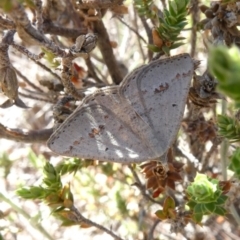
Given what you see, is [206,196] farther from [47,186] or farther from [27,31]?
[27,31]

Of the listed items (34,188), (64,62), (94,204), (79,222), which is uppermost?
(64,62)

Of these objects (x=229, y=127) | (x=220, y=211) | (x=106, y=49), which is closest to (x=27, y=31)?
(x=229, y=127)

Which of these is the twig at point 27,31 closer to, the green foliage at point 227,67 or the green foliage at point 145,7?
the green foliage at point 227,67

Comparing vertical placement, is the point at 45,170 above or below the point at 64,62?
below

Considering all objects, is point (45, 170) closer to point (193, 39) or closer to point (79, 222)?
point (79, 222)

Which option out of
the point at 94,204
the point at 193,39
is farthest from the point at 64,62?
the point at 94,204

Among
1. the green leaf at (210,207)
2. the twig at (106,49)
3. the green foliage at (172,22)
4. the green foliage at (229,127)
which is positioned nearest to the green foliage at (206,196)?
the green leaf at (210,207)

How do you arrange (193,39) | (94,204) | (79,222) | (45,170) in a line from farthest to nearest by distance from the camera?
(94,204)
(193,39)
(79,222)
(45,170)
